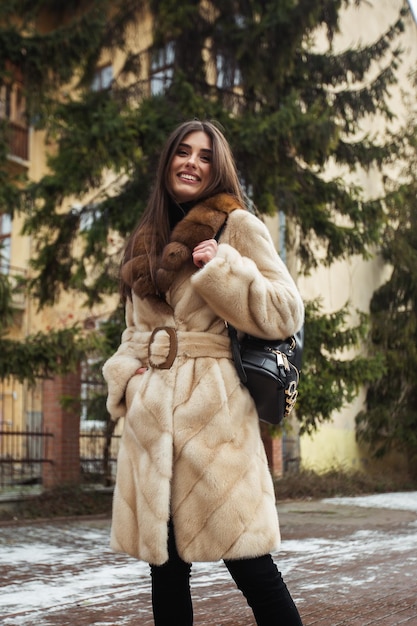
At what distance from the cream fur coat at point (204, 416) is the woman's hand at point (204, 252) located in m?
0.03

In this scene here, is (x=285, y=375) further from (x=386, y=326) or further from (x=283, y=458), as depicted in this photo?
(x=386, y=326)

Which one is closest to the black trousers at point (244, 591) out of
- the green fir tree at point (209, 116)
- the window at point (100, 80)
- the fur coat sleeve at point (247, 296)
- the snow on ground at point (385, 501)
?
the fur coat sleeve at point (247, 296)

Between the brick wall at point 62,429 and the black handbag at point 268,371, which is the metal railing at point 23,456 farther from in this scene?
the black handbag at point 268,371

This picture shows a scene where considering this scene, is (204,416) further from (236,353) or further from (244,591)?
(244,591)

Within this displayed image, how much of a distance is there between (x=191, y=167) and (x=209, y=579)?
10.7 feet

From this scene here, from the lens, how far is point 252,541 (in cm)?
217

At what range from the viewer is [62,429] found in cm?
1020

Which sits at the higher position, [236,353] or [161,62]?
[161,62]

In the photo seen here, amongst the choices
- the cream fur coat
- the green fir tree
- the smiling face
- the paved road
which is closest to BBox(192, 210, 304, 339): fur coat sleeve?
the cream fur coat

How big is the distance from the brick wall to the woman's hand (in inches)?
303

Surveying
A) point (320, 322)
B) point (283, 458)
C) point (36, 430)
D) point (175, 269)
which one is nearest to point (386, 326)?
point (283, 458)

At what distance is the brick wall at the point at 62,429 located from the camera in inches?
392

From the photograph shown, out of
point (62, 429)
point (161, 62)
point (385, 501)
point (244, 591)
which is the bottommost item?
point (385, 501)

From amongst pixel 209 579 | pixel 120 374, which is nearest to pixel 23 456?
pixel 209 579
